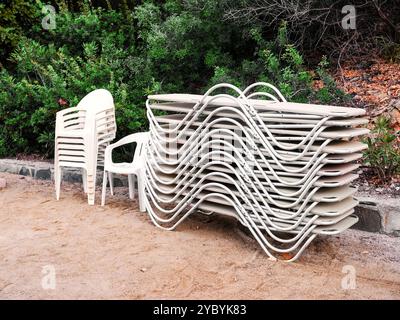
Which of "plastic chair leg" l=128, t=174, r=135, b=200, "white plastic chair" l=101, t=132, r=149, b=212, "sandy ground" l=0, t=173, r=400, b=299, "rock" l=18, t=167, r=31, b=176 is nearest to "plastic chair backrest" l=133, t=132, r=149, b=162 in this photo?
"white plastic chair" l=101, t=132, r=149, b=212

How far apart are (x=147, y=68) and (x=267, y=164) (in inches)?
132

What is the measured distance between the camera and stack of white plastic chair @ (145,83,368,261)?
3783 mm

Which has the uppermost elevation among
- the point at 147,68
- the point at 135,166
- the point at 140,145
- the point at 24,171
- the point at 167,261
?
the point at 147,68

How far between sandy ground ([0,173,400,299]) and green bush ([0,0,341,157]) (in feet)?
6.42

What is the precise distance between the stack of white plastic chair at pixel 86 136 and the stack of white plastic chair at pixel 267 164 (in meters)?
1.04

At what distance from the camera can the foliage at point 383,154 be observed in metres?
5.05

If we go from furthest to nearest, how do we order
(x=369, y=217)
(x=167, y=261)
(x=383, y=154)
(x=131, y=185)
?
(x=131, y=185) < (x=383, y=154) < (x=369, y=217) < (x=167, y=261)

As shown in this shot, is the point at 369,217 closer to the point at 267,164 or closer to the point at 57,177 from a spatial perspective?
the point at 267,164

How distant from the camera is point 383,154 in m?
5.08

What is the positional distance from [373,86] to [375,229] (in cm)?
234

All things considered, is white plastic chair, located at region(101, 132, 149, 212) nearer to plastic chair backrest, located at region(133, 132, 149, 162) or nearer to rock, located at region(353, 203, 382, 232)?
plastic chair backrest, located at region(133, 132, 149, 162)

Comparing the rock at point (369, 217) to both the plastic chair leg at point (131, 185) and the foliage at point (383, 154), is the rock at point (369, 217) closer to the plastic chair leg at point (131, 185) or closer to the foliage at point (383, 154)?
the foliage at point (383, 154)

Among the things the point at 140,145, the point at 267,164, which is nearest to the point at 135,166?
the point at 140,145
